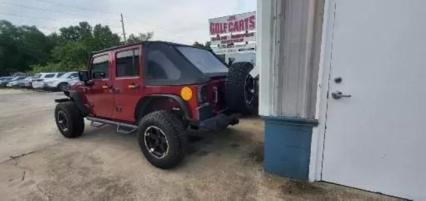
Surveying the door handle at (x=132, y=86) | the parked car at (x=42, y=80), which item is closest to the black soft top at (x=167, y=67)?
the door handle at (x=132, y=86)

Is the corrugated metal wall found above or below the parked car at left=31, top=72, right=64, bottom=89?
above

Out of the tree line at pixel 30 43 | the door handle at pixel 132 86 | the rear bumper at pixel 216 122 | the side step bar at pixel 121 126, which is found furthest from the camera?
the tree line at pixel 30 43

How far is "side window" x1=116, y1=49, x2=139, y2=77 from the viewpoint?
12.9ft

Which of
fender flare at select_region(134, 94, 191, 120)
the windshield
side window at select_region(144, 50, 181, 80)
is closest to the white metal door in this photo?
fender flare at select_region(134, 94, 191, 120)

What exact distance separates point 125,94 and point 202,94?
145 centimetres

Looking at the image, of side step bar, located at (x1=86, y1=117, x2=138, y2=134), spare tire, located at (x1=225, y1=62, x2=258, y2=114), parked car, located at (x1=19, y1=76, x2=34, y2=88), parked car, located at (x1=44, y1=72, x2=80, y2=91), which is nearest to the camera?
spare tire, located at (x1=225, y1=62, x2=258, y2=114)

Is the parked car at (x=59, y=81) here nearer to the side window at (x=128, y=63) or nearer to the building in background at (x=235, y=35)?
the building in background at (x=235, y=35)

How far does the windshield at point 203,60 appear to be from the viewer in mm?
3904

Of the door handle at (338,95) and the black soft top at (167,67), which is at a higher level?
the black soft top at (167,67)

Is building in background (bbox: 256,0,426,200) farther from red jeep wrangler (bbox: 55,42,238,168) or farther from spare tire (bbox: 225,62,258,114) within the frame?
red jeep wrangler (bbox: 55,42,238,168)

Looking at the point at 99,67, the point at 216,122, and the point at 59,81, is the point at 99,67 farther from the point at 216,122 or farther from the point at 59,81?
the point at 59,81

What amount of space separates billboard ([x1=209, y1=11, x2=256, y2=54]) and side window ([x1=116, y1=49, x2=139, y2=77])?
684 centimetres

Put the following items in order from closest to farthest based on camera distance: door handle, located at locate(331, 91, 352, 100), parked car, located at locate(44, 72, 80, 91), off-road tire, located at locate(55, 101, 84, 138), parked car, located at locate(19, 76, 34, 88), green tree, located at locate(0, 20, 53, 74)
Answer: door handle, located at locate(331, 91, 352, 100), off-road tire, located at locate(55, 101, 84, 138), parked car, located at locate(44, 72, 80, 91), parked car, located at locate(19, 76, 34, 88), green tree, located at locate(0, 20, 53, 74)

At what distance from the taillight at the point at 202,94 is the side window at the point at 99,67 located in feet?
6.85
